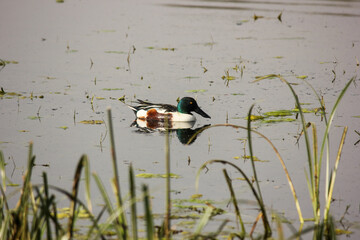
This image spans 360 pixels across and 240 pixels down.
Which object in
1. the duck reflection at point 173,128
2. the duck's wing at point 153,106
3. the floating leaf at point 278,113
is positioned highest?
the duck's wing at point 153,106

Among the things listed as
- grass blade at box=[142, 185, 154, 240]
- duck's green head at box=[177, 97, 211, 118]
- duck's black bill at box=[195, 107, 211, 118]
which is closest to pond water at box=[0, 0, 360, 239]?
duck's black bill at box=[195, 107, 211, 118]

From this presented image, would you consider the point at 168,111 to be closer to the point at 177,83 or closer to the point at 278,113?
the point at 278,113

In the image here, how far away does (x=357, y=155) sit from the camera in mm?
7281

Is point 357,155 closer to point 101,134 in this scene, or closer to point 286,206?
point 286,206

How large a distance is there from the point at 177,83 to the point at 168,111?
1744 millimetres

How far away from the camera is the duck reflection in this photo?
862cm

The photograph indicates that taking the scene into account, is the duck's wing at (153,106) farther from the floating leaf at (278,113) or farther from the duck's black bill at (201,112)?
the floating leaf at (278,113)

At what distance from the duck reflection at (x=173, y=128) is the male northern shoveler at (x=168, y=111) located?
65 millimetres

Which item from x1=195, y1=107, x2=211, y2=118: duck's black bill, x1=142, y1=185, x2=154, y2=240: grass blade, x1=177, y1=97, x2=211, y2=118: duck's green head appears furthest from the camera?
x1=177, y1=97, x2=211, y2=118: duck's green head

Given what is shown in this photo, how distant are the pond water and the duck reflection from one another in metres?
0.20

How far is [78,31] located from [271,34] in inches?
181

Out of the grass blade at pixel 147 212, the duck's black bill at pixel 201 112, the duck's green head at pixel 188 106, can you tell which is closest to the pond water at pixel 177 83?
the duck's black bill at pixel 201 112

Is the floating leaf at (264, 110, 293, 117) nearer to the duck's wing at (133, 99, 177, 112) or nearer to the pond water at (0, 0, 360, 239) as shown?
the pond water at (0, 0, 360, 239)

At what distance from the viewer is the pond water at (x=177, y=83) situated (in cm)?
642
